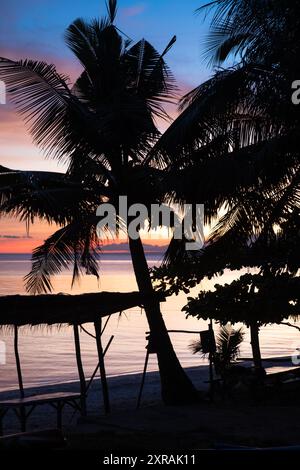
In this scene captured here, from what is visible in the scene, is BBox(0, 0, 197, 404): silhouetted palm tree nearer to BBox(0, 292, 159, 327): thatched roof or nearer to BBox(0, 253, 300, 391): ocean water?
BBox(0, 292, 159, 327): thatched roof

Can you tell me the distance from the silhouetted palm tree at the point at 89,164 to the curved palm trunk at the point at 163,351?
0.02 metres

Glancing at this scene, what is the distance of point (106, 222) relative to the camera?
15.9 metres

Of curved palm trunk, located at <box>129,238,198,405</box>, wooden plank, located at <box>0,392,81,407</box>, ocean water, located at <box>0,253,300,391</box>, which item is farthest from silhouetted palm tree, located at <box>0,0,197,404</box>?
ocean water, located at <box>0,253,300,391</box>

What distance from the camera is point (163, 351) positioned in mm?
16062

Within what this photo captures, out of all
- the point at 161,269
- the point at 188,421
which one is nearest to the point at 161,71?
the point at 161,269

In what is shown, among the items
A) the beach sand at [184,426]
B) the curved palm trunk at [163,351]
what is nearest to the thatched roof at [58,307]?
the beach sand at [184,426]

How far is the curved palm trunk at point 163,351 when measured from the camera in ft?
52.3

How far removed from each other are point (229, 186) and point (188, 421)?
173 inches

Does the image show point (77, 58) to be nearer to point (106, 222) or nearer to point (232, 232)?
point (106, 222)

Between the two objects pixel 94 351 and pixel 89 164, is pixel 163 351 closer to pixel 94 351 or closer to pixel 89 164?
pixel 89 164

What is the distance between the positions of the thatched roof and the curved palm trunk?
2029 millimetres

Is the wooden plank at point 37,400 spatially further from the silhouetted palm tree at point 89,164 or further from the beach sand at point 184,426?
the silhouetted palm tree at point 89,164
